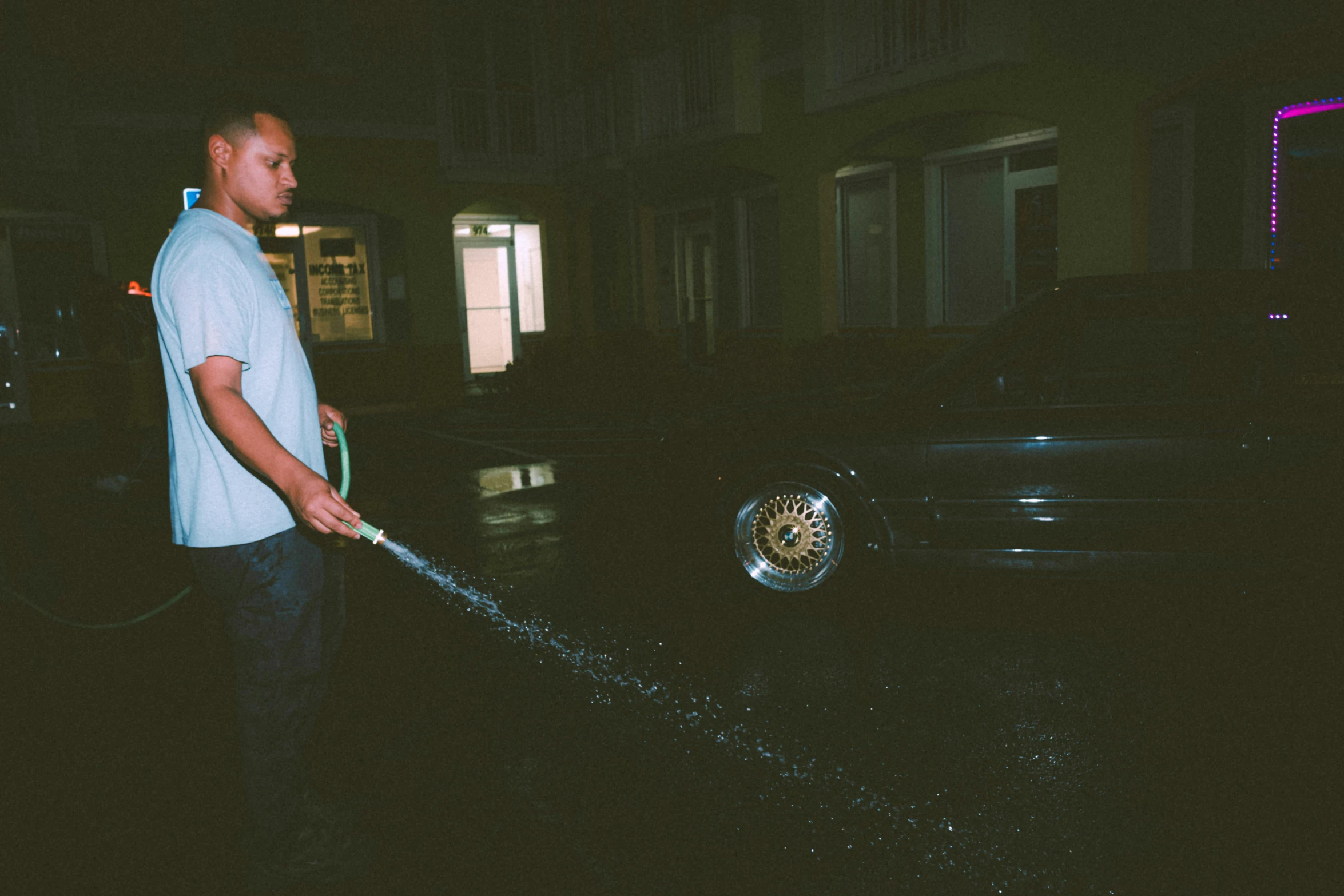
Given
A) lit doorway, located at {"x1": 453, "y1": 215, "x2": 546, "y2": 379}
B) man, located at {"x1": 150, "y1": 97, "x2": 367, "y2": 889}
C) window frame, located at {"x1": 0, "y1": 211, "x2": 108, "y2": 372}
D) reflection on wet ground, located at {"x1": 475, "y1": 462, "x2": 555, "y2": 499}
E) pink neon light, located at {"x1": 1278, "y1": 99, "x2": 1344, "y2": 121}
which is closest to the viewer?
man, located at {"x1": 150, "y1": 97, "x2": 367, "y2": 889}

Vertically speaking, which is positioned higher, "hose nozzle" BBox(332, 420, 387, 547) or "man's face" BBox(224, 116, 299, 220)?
"man's face" BBox(224, 116, 299, 220)

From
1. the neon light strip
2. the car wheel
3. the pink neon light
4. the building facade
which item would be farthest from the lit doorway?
the car wheel

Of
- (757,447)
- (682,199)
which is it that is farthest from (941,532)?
(682,199)

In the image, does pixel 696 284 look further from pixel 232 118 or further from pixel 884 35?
pixel 232 118

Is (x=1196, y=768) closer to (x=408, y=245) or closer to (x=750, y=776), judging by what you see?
(x=750, y=776)

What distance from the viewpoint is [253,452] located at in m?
2.31

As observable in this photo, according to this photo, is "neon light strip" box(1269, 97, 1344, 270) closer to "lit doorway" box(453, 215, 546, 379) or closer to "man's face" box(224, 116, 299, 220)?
"man's face" box(224, 116, 299, 220)

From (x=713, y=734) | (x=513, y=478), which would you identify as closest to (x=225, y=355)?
(x=713, y=734)

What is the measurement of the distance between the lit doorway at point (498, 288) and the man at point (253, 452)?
17.9 metres

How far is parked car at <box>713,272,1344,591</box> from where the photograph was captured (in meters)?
4.27

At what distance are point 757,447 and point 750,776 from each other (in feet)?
7.26

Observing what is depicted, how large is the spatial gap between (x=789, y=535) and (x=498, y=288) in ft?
55.3

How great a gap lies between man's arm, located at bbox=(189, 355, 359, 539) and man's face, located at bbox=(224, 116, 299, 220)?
0.53 meters

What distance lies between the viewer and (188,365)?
2.38 metres
